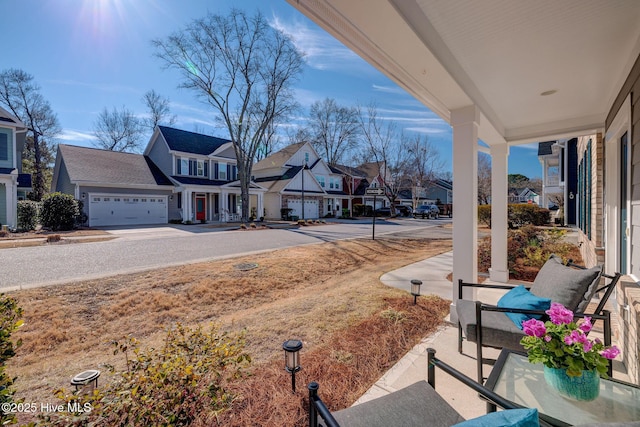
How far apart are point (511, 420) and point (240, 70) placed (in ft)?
68.9

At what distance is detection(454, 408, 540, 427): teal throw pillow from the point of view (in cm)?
87

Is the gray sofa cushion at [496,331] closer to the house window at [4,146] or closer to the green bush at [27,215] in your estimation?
the green bush at [27,215]

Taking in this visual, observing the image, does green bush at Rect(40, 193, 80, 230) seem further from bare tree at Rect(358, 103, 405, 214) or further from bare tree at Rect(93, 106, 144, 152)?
bare tree at Rect(358, 103, 405, 214)

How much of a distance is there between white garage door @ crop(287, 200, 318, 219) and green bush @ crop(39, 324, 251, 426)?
72.6ft

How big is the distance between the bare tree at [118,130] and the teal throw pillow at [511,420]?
115ft

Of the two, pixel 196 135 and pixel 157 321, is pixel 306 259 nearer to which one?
pixel 157 321

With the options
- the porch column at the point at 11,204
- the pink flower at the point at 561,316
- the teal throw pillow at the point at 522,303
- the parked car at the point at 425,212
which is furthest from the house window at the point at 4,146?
the parked car at the point at 425,212

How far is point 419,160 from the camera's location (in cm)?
2778

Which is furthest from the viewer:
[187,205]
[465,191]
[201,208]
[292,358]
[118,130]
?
[118,130]

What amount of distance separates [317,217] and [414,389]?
25032mm

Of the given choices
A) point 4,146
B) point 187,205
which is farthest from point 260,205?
point 4,146

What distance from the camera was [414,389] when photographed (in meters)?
1.61

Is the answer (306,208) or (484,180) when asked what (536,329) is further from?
(484,180)

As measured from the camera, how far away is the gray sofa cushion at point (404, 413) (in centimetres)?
136
